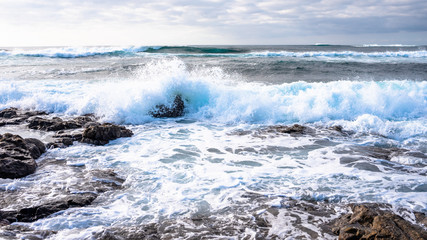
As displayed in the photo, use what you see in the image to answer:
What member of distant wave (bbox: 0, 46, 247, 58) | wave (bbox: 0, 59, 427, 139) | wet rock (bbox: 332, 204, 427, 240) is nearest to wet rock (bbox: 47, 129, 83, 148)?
wave (bbox: 0, 59, 427, 139)

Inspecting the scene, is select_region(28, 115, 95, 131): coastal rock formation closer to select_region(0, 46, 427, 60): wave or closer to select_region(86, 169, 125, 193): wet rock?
select_region(86, 169, 125, 193): wet rock

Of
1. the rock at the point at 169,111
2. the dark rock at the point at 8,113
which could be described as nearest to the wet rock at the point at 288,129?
the rock at the point at 169,111

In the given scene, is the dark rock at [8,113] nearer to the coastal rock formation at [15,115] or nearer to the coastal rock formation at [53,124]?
the coastal rock formation at [15,115]

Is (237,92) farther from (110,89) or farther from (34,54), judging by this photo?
(34,54)

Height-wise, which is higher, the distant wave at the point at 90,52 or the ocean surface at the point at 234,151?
the distant wave at the point at 90,52

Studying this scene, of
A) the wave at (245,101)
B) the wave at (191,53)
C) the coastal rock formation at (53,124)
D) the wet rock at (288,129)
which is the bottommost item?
the wet rock at (288,129)

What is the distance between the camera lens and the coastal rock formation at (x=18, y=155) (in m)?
4.64

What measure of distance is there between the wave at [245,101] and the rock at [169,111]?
0.18 m

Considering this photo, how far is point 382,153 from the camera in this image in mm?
5836

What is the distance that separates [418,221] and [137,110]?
296 inches

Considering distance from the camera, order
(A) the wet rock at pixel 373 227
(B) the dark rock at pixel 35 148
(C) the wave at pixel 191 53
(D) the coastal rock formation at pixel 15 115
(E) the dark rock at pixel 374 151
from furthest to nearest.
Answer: (C) the wave at pixel 191 53
(D) the coastal rock formation at pixel 15 115
(E) the dark rock at pixel 374 151
(B) the dark rock at pixel 35 148
(A) the wet rock at pixel 373 227

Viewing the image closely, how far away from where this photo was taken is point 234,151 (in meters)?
6.16

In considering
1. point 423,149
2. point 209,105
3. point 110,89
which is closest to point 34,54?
point 110,89

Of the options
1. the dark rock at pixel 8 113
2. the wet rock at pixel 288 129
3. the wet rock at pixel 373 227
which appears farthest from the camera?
the dark rock at pixel 8 113
